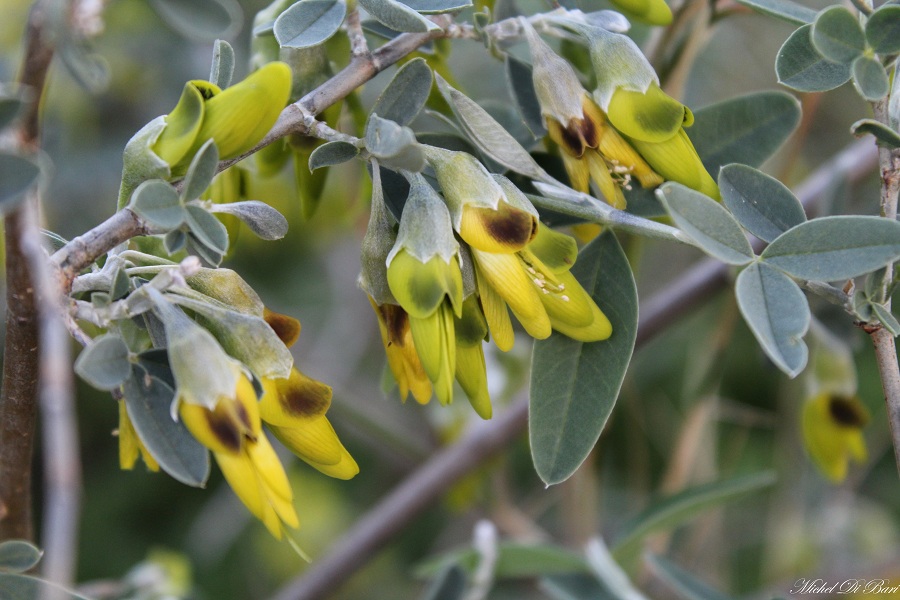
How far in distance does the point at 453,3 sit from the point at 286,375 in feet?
0.98

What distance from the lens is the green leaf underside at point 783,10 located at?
0.68 meters

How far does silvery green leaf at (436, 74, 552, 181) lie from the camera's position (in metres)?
0.60

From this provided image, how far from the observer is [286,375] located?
56 cm

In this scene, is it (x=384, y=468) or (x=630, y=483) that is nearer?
(x=630, y=483)

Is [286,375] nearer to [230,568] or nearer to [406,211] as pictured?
[406,211]

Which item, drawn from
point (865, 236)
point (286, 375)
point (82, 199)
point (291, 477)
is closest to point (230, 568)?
point (291, 477)

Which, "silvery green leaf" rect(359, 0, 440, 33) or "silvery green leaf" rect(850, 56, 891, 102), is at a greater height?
"silvery green leaf" rect(359, 0, 440, 33)

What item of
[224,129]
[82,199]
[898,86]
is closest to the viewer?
[224,129]

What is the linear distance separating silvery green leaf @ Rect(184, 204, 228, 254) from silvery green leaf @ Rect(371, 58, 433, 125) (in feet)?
0.53

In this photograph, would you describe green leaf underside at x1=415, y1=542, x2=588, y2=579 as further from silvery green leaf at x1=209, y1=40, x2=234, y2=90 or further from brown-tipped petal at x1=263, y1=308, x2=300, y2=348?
silvery green leaf at x1=209, y1=40, x2=234, y2=90

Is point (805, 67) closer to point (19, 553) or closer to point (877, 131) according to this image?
A: point (877, 131)

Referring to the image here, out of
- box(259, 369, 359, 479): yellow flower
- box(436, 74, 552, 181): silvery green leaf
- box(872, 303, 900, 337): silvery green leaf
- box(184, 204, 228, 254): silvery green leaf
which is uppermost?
box(436, 74, 552, 181): silvery green leaf

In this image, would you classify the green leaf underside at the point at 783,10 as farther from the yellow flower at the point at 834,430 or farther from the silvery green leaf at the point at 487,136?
the yellow flower at the point at 834,430

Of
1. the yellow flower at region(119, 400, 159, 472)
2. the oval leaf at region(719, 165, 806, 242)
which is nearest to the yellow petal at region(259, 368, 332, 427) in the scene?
the yellow flower at region(119, 400, 159, 472)
